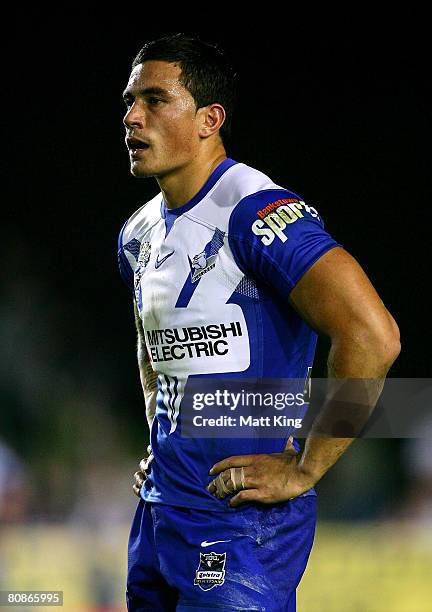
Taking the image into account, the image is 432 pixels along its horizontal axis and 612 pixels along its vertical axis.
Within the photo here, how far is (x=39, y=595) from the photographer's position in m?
3.93

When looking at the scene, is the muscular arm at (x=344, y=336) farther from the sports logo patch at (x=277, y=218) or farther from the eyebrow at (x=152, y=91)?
the eyebrow at (x=152, y=91)

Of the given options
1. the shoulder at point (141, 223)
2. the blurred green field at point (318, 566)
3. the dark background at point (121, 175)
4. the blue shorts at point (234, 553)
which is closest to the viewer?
the blue shorts at point (234, 553)

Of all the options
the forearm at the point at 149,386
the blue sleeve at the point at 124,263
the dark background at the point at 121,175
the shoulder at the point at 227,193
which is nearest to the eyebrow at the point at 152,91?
the shoulder at the point at 227,193

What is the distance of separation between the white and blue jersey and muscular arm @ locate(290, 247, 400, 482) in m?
0.05

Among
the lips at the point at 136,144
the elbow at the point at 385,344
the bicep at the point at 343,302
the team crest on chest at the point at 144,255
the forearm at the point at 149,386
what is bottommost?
the forearm at the point at 149,386

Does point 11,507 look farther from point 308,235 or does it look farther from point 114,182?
point 308,235

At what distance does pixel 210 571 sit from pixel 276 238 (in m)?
0.64

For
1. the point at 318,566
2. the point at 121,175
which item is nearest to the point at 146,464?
the point at 318,566

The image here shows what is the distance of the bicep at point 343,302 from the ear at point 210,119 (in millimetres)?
498

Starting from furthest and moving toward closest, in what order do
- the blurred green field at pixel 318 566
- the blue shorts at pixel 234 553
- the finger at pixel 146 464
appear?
the blurred green field at pixel 318 566
the finger at pixel 146 464
the blue shorts at pixel 234 553

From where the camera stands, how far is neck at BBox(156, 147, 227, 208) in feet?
6.63

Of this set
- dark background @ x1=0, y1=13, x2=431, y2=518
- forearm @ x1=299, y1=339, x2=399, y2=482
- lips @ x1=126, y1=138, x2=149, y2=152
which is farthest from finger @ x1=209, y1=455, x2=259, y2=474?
dark background @ x1=0, y1=13, x2=431, y2=518

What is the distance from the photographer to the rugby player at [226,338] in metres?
1.72

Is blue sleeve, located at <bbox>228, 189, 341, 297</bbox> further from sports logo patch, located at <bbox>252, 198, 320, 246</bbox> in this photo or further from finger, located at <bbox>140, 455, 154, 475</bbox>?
finger, located at <bbox>140, 455, 154, 475</bbox>
